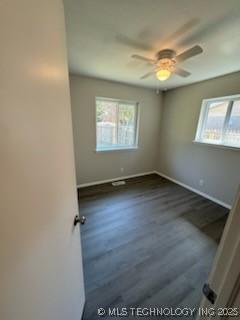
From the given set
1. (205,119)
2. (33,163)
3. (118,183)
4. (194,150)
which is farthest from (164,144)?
(33,163)

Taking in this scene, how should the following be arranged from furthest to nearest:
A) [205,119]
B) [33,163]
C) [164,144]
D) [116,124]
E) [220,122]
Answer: [164,144]
[116,124]
[205,119]
[220,122]
[33,163]

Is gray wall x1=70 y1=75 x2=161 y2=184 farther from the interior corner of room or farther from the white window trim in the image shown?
the white window trim

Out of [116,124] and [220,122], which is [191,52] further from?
[116,124]

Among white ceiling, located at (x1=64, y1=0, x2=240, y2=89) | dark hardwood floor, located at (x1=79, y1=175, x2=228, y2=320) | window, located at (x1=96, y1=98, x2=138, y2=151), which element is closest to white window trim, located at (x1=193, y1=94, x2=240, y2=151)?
white ceiling, located at (x1=64, y1=0, x2=240, y2=89)

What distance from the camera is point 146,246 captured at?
1.90m

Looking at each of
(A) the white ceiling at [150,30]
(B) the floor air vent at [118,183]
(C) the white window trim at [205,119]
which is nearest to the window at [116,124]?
(B) the floor air vent at [118,183]

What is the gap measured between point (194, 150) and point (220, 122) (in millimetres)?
757

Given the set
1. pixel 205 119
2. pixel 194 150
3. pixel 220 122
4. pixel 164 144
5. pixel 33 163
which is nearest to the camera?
pixel 33 163

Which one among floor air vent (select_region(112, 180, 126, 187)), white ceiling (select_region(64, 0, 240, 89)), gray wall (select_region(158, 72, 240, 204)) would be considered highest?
white ceiling (select_region(64, 0, 240, 89))

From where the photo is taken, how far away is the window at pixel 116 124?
3486mm

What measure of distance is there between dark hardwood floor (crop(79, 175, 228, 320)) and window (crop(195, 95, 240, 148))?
129 centimetres

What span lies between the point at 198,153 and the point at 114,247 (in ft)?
8.72

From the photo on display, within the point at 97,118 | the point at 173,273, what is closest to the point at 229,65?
the point at 97,118

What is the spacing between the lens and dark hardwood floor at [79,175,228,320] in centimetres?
138
